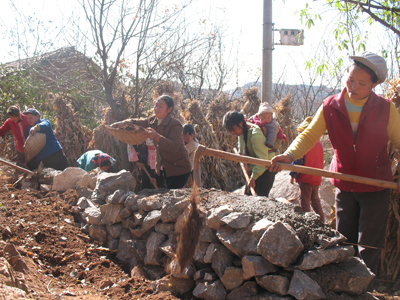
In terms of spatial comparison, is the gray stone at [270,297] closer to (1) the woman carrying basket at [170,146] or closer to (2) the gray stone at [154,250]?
(2) the gray stone at [154,250]

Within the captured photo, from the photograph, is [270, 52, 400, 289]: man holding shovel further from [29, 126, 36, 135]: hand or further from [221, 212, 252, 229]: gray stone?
[29, 126, 36, 135]: hand

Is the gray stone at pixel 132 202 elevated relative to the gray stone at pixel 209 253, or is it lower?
elevated

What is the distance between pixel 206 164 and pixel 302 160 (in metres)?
2.78

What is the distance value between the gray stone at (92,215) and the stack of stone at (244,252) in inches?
23.0

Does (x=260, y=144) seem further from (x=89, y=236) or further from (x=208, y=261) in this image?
(x=89, y=236)

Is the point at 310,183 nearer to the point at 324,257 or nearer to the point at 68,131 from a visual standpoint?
the point at 324,257

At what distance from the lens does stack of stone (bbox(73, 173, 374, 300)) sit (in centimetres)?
232

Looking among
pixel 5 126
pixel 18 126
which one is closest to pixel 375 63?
pixel 18 126

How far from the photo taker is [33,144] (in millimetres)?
5992

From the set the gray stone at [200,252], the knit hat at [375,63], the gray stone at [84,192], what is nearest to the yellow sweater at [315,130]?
the knit hat at [375,63]

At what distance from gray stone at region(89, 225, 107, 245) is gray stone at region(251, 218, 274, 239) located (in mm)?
2217

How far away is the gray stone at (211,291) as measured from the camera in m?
2.65

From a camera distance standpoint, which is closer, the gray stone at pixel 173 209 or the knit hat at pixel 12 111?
the gray stone at pixel 173 209

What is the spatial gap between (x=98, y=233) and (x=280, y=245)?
8.36 feet
